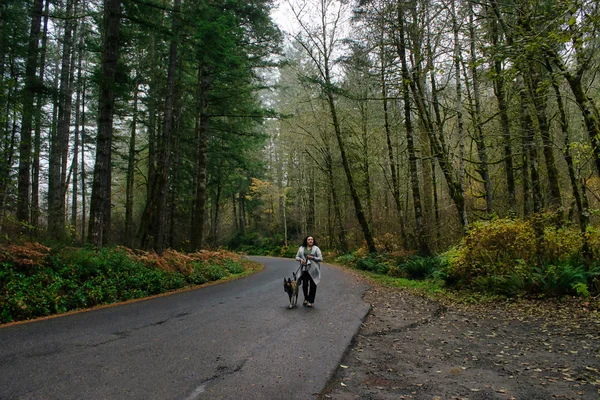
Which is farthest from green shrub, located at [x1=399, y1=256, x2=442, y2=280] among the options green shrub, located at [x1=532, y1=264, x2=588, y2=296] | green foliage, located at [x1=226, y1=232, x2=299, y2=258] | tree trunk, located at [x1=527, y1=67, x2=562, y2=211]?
green foliage, located at [x1=226, y1=232, x2=299, y2=258]

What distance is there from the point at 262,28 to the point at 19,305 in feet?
51.6

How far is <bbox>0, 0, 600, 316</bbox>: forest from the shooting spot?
904cm

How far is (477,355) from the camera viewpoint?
5418 millimetres

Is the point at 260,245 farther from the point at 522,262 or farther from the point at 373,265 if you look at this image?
the point at 522,262

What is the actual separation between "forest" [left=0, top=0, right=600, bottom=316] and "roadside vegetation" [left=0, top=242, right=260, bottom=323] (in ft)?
3.16

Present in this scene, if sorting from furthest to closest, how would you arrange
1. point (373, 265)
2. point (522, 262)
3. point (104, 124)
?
point (373, 265) → point (104, 124) → point (522, 262)

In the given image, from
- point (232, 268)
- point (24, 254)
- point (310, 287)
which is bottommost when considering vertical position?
point (232, 268)

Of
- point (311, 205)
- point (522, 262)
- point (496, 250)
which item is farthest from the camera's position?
point (311, 205)

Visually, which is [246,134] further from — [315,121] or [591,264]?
[591,264]

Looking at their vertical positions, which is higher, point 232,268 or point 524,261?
point 524,261

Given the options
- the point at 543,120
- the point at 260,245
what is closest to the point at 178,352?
the point at 543,120

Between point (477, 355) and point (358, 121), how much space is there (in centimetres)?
2001

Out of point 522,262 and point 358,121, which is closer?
point 522,262

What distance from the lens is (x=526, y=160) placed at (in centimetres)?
1380
